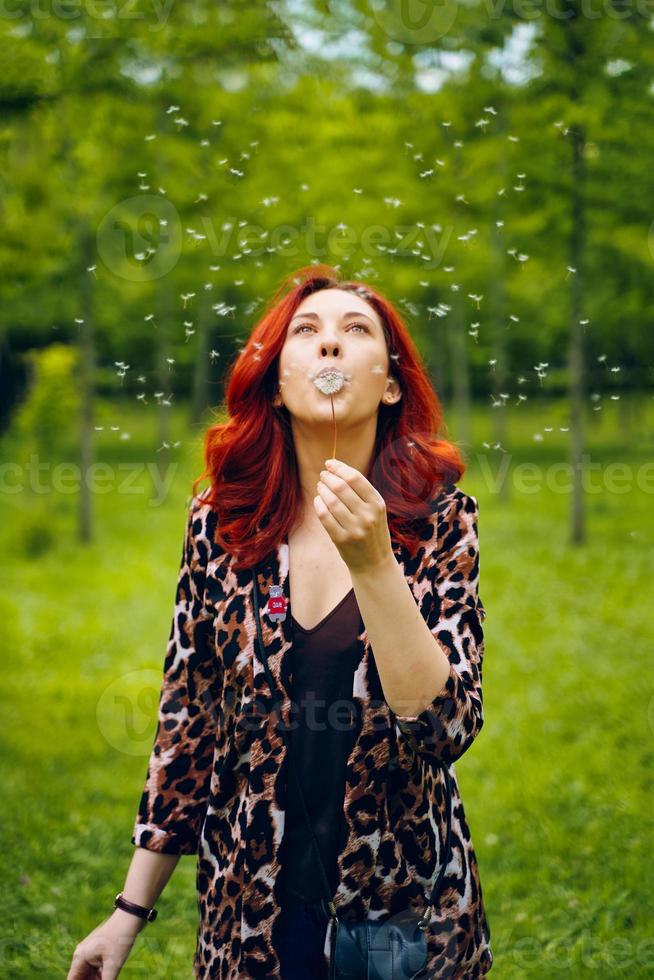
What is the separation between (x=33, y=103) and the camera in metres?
4.62

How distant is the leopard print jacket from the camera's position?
1.74 metres

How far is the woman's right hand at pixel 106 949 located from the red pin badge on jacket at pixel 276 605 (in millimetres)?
664

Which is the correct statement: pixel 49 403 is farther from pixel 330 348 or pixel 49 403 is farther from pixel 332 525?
pixel 332 525

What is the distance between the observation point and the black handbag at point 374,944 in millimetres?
1696

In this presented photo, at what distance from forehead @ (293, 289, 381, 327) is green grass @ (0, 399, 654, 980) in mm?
699

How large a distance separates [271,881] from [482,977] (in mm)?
563

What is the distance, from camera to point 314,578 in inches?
74.5

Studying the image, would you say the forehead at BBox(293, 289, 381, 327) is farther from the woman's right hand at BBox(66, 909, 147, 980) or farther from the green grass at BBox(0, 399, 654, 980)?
the woman's right hand at BBox(66, 909, 147, 980)

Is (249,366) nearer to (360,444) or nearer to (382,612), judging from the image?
(360,444)

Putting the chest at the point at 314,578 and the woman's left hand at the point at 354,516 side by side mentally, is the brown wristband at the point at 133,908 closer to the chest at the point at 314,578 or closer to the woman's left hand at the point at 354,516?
the chest at the point at 314,578

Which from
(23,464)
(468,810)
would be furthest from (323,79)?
(468,810)

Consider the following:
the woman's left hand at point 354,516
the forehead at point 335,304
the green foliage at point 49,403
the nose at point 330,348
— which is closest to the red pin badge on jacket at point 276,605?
the woman's left hand at point 354,516

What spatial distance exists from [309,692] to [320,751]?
4.7 inches

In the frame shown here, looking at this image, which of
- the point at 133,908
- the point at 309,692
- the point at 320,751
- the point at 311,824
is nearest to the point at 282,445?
the point at 309,692
